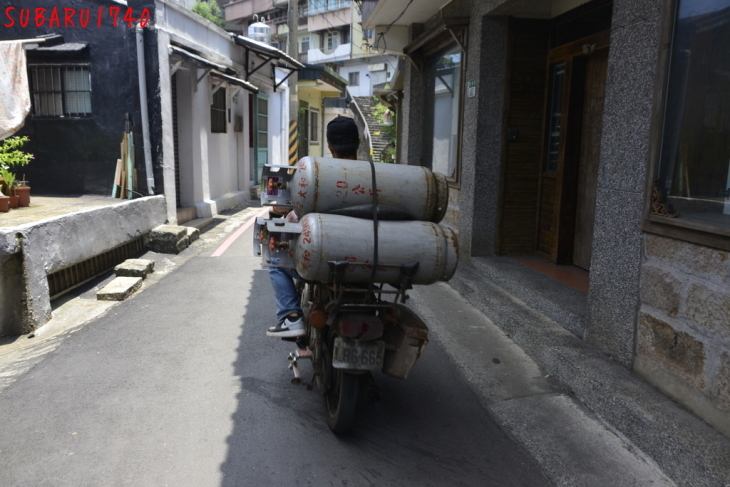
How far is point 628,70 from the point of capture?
380cm

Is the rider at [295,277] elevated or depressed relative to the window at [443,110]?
depressed

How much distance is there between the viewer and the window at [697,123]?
10.4 feet

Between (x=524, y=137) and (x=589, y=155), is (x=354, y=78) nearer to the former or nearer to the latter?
(x=524, y=137)

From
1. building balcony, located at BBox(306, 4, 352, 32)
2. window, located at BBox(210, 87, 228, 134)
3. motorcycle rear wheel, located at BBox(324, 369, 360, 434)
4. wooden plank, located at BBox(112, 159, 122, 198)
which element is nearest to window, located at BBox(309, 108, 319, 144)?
building balcony, located at BBox(306, 4, 352, 32)

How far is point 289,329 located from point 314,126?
2658 centimetres

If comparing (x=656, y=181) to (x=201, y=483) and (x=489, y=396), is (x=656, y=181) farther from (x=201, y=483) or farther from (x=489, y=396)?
(x=201, y=483)

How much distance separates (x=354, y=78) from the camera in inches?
1618

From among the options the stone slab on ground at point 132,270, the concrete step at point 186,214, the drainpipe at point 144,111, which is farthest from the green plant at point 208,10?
the stone slab on ground at point 132,270

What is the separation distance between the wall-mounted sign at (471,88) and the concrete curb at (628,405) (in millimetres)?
2839

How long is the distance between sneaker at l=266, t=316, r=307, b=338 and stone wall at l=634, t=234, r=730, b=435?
2189 millimetres

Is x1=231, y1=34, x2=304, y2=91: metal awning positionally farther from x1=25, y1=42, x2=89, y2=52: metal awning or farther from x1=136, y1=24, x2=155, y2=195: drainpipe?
x1=25, y1=42, x2=89, y2=52: metal awning

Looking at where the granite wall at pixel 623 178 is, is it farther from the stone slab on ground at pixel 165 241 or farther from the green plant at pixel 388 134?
the green plant at pixel 388 134

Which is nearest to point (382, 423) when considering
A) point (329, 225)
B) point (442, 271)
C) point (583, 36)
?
point (442, 271)

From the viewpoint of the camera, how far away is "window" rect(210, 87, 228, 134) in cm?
1295
